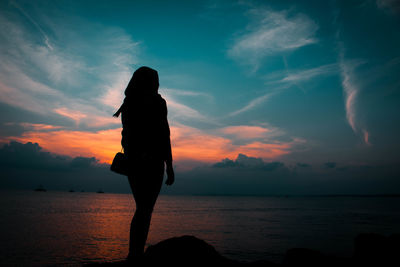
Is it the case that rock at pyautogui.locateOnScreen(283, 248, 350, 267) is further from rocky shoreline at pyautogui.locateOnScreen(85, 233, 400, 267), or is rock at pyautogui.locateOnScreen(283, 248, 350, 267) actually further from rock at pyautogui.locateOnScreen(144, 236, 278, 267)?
rock at pyautogui.locateOnScreen(144, 236, 278, 267)

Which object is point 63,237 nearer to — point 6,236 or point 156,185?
point 6,236

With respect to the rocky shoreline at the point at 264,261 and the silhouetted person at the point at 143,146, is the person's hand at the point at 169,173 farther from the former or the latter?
the rocky shoreline at the point at 264,261

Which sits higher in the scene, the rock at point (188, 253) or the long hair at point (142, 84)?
the long hair at point (142, 84)

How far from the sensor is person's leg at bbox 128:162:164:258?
3031 mm

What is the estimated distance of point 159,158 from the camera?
3.19m

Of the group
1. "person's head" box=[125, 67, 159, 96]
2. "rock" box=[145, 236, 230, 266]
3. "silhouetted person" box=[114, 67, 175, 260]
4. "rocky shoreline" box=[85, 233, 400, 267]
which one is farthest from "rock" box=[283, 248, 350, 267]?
"person's head" box=[125, 67, 159, 96]

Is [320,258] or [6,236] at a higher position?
[320,258]

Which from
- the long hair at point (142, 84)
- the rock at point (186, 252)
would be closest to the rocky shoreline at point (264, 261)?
the rock at point (186, 252)

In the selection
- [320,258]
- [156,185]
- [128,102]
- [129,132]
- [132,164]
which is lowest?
[320,258]

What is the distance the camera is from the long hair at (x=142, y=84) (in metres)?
3.42

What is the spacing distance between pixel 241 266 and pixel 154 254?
6.94 feet

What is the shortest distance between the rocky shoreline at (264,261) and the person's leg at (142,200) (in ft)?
0.94

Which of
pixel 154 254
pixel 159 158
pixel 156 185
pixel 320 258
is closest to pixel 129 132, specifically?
pixel 159 158

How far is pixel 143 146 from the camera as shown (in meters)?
3.11
